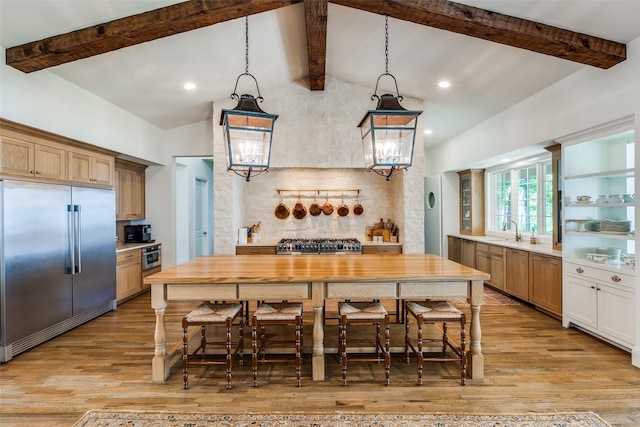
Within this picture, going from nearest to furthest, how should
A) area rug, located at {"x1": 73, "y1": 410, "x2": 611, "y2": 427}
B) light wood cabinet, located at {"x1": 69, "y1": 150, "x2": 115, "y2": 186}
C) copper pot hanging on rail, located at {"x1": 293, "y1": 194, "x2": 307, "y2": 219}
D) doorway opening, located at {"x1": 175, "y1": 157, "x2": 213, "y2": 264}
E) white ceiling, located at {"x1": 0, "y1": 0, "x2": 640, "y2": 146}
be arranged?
area rug, located at {"x1": 73, "y1": 410, "x2": 611, "y2": 427} → white ceiling, located at {"x1": 0, "y1": 0, "x2": 640, "y2": 146} → light wood cabinet, located at {"x1": 69, "y1": 150, "x2": 115, "y2": 186} → copper pot hanging on rail, located at {"x1": 293, "y1": 194, "x2": 307, "y2": 219} → doorway opening, located at {"x1": 175, "y1": 157, "x2": 213, "y2": 264}

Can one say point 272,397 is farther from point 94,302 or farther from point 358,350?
point 94,302

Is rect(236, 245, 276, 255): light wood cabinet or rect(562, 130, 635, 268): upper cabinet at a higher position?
rect(562, 130, 635, 268): upper cabinet

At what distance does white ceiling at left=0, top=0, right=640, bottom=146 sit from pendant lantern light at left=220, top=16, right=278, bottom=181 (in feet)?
4.16

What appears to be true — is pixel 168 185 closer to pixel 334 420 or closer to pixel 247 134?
pixel 247 134

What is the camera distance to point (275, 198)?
5.89m

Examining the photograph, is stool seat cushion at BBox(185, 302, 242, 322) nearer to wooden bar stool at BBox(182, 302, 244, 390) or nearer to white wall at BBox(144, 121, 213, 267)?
wooden bar stool at BBox(182, 302, 244, 390)

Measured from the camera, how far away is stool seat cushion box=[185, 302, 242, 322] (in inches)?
102

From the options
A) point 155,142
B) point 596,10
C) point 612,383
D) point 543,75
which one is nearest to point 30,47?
point 155,142

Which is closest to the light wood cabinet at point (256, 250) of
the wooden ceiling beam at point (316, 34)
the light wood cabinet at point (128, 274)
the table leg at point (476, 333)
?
the light wood cabinet at point (128, 274)

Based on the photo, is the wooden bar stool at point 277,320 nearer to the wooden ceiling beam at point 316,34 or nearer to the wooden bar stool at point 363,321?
the wooden bar stool at point 363,321

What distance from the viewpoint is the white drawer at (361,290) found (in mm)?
2637

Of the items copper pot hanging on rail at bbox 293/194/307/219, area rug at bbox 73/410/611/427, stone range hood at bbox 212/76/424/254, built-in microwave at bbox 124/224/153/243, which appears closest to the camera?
area rug at bbox 73/410/611/427

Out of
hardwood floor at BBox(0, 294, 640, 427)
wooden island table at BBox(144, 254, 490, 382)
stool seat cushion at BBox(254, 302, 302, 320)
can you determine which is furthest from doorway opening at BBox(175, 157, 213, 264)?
stool seat cushion at BBox(254, 302, 302, 320)

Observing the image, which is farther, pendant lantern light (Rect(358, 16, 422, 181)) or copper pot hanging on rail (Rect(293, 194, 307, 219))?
copper pot hanging on rail (Rect(293, 194, 307, 219))
